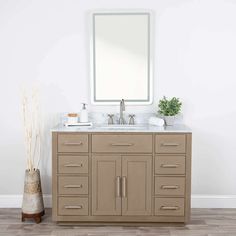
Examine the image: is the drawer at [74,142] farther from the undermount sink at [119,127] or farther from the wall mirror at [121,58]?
the wall mirror at [121,58]

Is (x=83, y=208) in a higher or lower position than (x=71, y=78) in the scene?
lower

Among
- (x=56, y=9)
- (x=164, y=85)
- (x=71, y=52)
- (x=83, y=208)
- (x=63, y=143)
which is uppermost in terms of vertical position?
(x=56, y=9)

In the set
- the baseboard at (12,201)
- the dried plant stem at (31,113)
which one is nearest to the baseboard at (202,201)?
the baseboard at (12,201)

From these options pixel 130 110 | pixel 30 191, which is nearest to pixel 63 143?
pixel 30 191

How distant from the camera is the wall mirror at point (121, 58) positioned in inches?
129

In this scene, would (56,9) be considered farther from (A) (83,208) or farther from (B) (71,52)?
(A) (83,208)

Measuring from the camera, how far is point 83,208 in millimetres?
2949

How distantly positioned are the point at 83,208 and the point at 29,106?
1.01 metres

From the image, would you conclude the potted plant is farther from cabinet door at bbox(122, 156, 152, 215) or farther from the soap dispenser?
the soap dispenser

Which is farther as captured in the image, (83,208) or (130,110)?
(130,110)

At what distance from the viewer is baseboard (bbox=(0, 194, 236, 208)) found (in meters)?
3.40

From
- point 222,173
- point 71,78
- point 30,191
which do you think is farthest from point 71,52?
point 222,173

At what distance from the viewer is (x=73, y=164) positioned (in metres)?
2.92

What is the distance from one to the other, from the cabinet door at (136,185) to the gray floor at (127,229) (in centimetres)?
15
